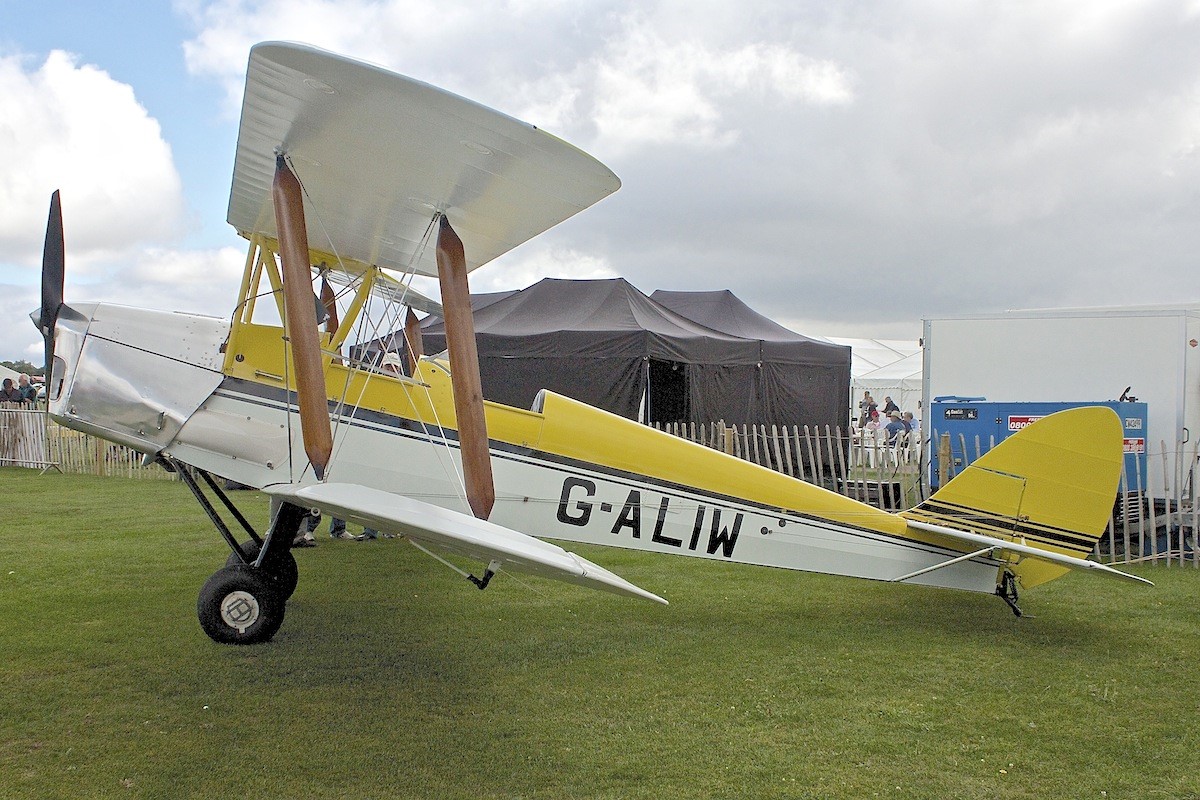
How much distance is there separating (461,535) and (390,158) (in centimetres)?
209

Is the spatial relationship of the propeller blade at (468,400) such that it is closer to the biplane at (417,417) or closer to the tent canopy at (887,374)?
the biplane at (417,417)

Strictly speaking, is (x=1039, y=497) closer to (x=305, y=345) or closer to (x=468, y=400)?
(x=468, y=400)

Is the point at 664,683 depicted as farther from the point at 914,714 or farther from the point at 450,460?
the point at 450,460

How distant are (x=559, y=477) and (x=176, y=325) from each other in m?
2.20

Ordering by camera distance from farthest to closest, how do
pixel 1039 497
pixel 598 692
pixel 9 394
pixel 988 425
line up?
pixel 9 394
pixel 988 425
pixel 1039 497
pixel 598 692

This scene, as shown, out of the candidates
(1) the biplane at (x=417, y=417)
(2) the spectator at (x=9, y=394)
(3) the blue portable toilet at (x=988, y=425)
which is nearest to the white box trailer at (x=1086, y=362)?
(3) the blue portable toilet at (x=988, y=425)

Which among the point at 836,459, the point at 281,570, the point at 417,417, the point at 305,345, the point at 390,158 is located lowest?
the point at 281,570

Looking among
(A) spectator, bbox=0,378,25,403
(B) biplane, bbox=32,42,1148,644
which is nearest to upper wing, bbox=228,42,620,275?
(B) biplane, bbox=32,42,1148,644

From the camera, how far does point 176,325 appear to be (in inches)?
181

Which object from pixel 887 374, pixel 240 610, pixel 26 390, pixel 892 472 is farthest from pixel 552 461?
pixel 887 374

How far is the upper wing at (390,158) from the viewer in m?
3.53

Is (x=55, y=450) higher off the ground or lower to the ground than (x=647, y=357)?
lower

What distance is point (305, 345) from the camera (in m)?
3.81

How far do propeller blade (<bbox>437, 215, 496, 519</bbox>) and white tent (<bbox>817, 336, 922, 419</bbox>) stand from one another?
1711 centimetres
